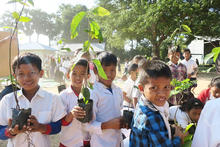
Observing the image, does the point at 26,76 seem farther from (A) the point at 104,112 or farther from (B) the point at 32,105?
(A) the point at 104,112

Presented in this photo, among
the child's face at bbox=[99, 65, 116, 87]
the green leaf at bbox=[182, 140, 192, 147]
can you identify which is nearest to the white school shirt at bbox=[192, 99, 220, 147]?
the green leaf at bbox=[182, 140, 192, 147]

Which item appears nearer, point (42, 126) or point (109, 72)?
point (42, 126)

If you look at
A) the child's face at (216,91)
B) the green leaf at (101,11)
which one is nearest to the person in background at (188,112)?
the child's face at (216,91)

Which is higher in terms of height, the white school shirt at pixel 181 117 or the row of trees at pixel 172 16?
the row of trees at pixel 172 16

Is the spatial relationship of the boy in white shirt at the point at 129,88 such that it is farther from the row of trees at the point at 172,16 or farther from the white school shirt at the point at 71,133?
the row of trees at the point at 172,16

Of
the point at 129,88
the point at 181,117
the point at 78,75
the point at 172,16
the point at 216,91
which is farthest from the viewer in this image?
the point at 172,16

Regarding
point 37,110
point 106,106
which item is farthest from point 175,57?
point 37,110

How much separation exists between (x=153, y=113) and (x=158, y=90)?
0.18m

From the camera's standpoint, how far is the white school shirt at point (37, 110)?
1.51 m

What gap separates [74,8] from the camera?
204ft

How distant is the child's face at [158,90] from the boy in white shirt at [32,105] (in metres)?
0.83

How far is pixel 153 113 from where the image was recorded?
48.6 inches

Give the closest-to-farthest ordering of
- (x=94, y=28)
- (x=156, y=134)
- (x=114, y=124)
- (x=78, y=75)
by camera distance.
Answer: (x=156, y=134) → (x=94, y=28) → (x=114, y=124) → (x=78, y=75)

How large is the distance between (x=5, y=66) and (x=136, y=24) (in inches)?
622
